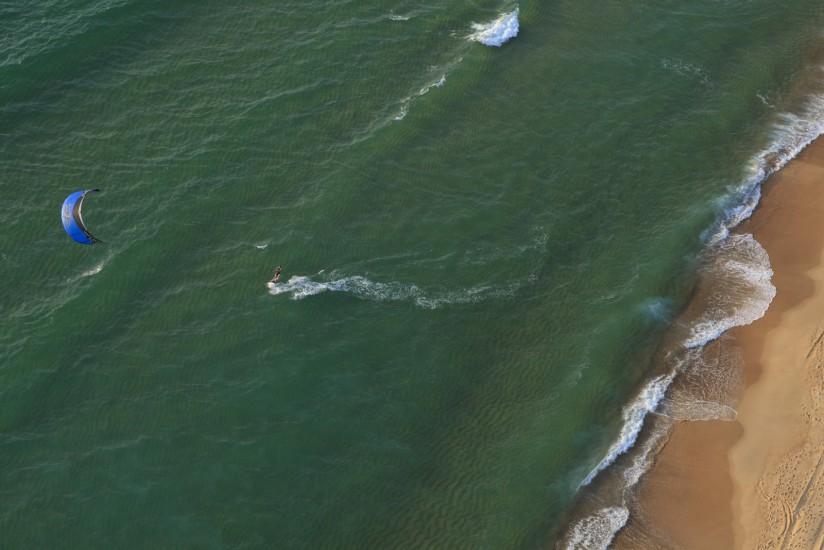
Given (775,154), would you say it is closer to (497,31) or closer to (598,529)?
(497,31)

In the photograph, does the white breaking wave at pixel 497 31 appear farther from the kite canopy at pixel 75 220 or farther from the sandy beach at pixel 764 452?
the kite canopy at pixel 75 220

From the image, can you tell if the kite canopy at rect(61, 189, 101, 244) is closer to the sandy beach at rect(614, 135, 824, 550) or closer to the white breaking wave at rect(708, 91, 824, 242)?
the sandy beach at rect(614, 135, 824, 550)

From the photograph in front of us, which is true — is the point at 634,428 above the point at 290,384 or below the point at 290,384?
below

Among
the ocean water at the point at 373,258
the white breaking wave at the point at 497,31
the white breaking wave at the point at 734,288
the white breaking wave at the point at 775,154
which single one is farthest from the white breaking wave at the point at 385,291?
the white breaking wave at the point at 497,31

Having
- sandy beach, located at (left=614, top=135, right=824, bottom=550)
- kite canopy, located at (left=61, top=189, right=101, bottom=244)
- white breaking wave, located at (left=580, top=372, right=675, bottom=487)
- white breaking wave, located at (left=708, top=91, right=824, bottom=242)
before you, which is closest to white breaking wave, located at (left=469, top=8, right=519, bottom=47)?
white breaking wave, located at (left=708, top=91, right=824, bottom=242)

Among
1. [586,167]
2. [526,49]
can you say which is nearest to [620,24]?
[526,49]

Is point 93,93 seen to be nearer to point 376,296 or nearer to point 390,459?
point 376,296

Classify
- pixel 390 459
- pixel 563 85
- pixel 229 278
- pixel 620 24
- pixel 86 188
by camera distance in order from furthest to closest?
pixel 620 24
pixel 563 85
pixel 86 188
pixel 229 278
pixel 390 459
